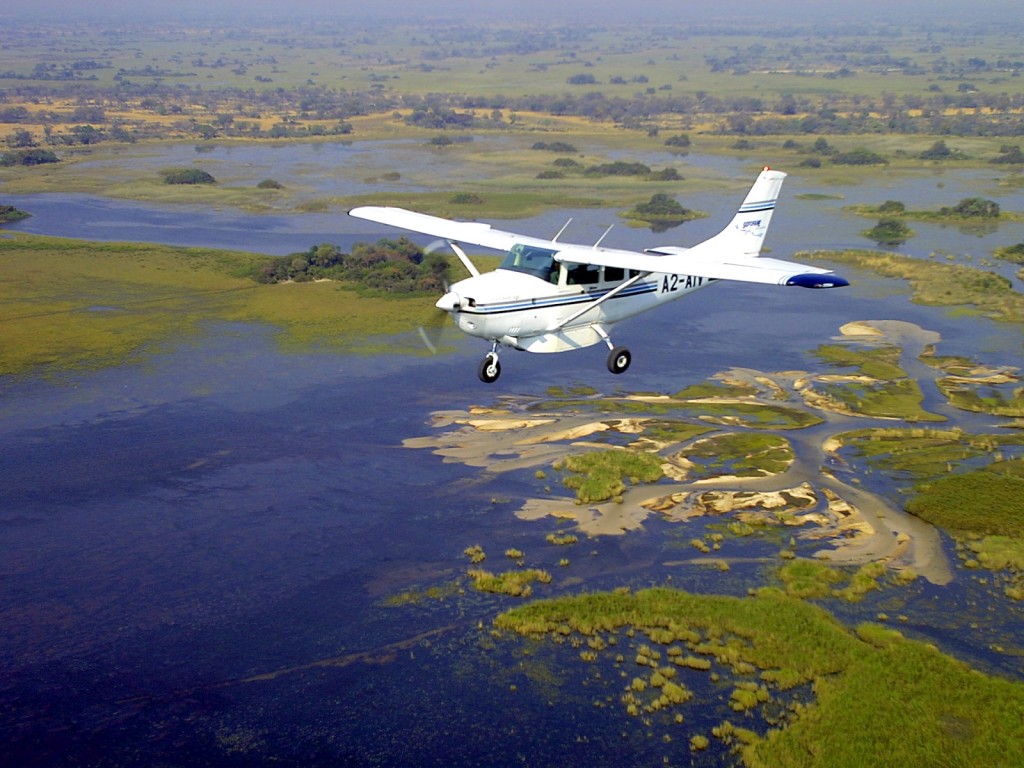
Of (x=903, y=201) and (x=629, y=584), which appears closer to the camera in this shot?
(x=629, y=584)

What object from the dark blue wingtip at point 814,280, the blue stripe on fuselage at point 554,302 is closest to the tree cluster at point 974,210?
the blue stripe on fuselage at point 554,302

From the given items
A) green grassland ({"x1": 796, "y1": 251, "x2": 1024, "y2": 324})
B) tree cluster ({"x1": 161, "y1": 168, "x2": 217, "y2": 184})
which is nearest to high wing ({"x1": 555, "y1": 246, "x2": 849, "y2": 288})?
green grassland ({"x1": 796, "y1": 251, "x2": 1024, "y2": 324})

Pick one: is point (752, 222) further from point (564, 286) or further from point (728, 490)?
point (564, 286)

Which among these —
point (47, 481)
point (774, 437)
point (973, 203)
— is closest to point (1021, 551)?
point (774, 437)

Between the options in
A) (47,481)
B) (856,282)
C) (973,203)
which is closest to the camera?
(47,481)

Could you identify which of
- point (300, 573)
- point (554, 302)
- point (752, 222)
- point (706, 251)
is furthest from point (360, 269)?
point (554, 302)

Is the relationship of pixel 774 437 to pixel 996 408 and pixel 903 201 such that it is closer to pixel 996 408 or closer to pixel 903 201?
pixel 996 408

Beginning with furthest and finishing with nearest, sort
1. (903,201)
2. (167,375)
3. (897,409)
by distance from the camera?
(903,201) < (167,375) < (897,409)
